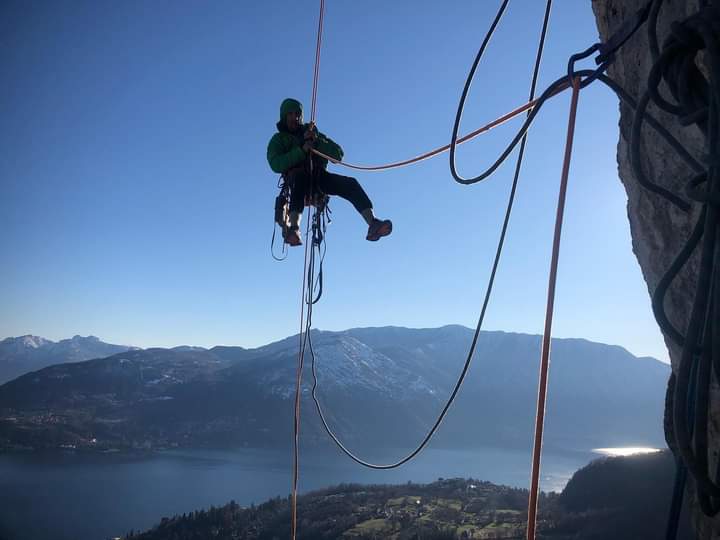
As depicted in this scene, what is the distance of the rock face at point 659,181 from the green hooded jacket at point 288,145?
109 inches

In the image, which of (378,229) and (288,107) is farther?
(288,107)

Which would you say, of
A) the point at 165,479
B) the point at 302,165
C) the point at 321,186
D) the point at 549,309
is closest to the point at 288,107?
the point at 302,165

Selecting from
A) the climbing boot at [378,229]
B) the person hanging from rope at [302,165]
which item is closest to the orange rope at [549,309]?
the climbing boot at [378,229]

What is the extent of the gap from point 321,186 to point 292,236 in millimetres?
576

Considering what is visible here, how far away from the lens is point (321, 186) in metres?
4.81

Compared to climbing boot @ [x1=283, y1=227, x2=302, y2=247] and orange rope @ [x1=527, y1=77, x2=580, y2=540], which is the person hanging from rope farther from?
orange rope @ [x1=527, y1=77, x2=580, y2=540]

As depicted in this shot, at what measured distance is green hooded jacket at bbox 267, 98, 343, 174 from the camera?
4.64 m

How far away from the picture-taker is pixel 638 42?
6.33ft

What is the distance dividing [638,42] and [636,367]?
155m

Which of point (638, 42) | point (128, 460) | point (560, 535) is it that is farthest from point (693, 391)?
point (128, 460)

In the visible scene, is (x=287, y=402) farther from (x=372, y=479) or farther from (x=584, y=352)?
(x=584, y=352)

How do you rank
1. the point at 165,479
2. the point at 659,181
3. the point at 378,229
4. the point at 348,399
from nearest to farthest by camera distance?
the point at 659,181
the point at 378,229
the point at 165,479
the point at 348,399

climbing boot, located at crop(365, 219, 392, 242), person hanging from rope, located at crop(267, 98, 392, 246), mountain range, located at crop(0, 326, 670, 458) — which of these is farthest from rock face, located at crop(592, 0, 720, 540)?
mountain range, located at crop(0, 326, 670, 458)

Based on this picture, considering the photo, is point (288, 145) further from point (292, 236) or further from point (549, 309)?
point (549, 309)
